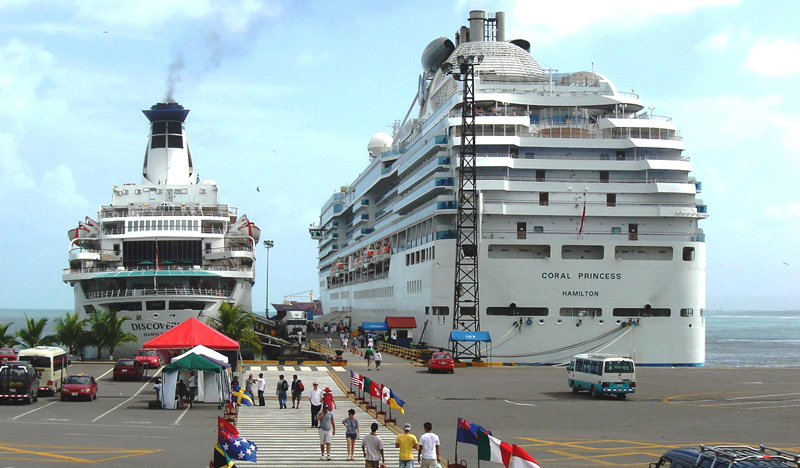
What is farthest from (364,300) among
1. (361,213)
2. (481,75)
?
(481,75)

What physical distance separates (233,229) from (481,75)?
21.8 meters

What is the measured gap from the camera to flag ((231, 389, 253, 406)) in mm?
30375

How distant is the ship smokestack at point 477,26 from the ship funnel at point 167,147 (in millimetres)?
24587

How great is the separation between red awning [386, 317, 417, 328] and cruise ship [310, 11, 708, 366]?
0.46ft

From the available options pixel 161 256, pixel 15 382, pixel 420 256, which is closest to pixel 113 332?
→ pixel 161 256

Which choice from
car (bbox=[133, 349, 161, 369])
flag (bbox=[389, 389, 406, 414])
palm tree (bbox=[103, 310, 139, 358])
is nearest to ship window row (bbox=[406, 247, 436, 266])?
car (bbox=[133, 349, 161, 369])

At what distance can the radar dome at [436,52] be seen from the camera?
250 ft

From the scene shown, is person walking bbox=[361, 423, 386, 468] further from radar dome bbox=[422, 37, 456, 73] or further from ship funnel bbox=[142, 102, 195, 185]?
radar dome bbox=[422, 37, 456, 73]

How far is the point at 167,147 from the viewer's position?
7281 cm

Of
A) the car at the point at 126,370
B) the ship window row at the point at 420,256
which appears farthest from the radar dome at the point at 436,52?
the car at the point at 126,370

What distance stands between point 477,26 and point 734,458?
6332cm

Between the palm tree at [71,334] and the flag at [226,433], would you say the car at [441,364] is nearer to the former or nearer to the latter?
the palm tree at [71,334]

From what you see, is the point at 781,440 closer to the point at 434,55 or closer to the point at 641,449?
the point at 641,449

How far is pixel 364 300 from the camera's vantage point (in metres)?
86.2
